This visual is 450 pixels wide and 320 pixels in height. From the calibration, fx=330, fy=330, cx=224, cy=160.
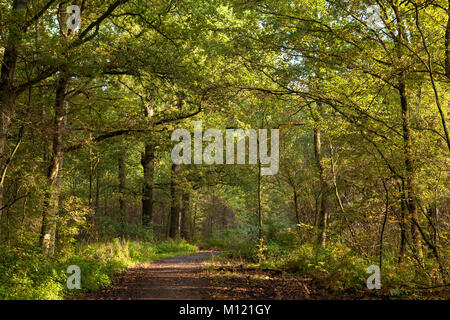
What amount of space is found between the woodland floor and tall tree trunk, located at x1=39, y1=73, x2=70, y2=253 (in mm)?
2251

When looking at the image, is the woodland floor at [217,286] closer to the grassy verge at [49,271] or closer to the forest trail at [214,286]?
the forest trail at [214,286]

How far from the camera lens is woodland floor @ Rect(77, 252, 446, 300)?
21.6 ft

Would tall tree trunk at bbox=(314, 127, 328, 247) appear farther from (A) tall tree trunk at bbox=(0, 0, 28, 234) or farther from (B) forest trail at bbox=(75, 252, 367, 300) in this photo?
(A) tall tree trunk at bbox=(0, 0, 28, 234)

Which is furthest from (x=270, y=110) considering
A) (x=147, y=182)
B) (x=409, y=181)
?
(x=147, y=182)

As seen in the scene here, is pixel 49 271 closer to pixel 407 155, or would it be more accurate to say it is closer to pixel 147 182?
pixel 407 155

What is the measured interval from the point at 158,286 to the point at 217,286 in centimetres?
147

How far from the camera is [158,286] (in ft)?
26.2

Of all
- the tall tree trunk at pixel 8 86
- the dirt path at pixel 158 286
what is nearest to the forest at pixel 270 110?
the tall tree trunk at pixel 8 86

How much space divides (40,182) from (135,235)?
11.3 metres

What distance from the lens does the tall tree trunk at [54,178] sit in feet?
27.8

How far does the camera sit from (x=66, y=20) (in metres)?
9.78

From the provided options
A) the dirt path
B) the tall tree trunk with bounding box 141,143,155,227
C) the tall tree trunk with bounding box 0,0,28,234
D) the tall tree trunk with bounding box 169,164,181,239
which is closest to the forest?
the tall tree trunk with bounding box 0,0,28,234
